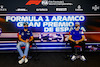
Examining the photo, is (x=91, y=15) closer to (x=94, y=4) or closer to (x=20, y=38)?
(x=94, y=4)

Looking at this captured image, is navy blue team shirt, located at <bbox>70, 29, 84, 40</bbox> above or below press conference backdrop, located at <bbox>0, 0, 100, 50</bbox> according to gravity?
below

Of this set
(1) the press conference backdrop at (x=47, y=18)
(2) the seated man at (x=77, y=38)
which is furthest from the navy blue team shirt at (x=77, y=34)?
(1) the press conference backdrop at (x=47, y=18)

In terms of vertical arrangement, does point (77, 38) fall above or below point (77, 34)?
below

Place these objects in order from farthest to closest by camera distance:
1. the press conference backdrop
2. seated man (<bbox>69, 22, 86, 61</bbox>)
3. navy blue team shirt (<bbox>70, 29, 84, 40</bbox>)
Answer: the press conference backdrop
navy blue team shirt (<bbox>70, 29, 84, 40</bbox>)
seated man (<bbox>69, 22, 86, 61</bbox>)

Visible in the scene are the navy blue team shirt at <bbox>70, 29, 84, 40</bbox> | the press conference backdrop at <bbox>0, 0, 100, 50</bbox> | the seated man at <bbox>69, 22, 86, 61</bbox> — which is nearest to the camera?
the seated man at <bbox>69, 22, 86, 61</bbox>

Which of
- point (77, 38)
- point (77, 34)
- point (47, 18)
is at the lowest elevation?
point (77, 38)

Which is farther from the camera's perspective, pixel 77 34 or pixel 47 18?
pixel 47 18

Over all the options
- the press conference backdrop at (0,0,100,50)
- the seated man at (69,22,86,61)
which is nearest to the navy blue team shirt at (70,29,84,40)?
the seated man at (69,22,86,61)

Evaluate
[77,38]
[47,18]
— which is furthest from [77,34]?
[47,18]

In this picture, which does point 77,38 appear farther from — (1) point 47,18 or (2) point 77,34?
(1) point 47,18

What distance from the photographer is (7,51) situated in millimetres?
4344

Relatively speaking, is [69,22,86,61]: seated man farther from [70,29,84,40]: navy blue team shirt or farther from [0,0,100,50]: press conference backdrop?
[0,0,100,50]: press conference backdrop

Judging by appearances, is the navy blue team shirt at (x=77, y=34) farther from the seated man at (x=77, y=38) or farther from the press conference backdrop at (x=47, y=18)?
the press conference backdrop at (x=47, y=18)

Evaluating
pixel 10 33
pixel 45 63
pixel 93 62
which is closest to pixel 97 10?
pixel 93 62
